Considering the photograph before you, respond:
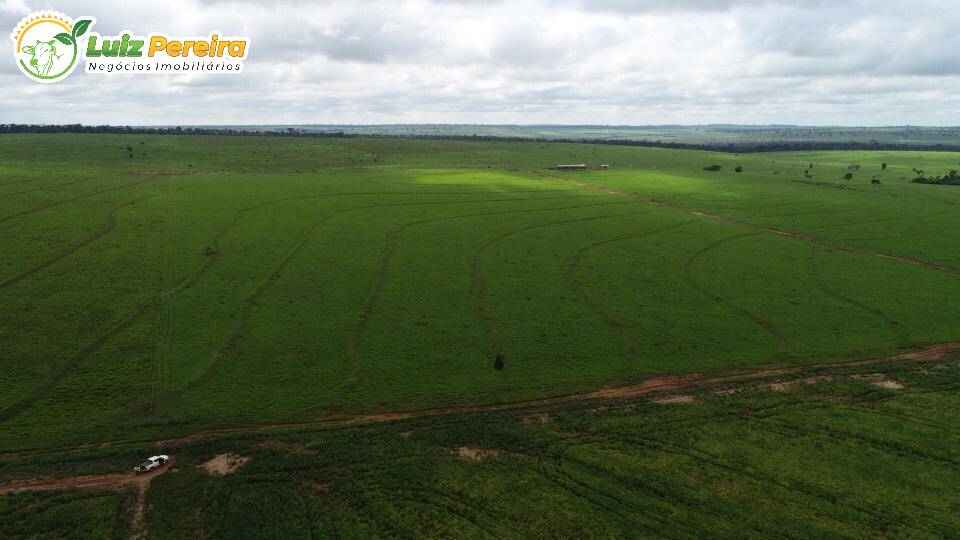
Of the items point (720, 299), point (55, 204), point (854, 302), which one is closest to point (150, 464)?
point (720, 299)

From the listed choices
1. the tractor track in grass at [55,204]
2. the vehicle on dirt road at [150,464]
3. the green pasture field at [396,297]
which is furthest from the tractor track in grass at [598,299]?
the tractor track in grass at [55,204]

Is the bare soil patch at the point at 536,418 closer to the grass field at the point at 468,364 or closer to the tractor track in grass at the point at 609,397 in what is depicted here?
the grass field at the point at 468,364

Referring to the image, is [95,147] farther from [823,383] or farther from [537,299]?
[823,383]

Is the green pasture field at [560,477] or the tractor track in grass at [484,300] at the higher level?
the tractor track in grass at [484,300]

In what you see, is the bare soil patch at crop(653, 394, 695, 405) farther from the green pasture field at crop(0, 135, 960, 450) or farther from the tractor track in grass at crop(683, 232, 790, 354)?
the tractor track in grass at crop(683, 232, 790, 354)

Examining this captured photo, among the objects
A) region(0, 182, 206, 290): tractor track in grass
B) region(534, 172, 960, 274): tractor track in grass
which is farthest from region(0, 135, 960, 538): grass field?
region(534, 172, 960, 274): tractor track in grass

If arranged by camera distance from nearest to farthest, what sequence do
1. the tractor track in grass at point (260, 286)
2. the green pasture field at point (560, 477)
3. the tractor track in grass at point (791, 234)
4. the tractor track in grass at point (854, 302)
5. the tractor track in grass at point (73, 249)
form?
the green pasture field at point (560, 477) → the tractor track in grass at point (260, 286) → the tractor track in grass at point (854, 302) → the tractor track in grass at point (73, 249) → the tractor track in grass at point (791, 234)
